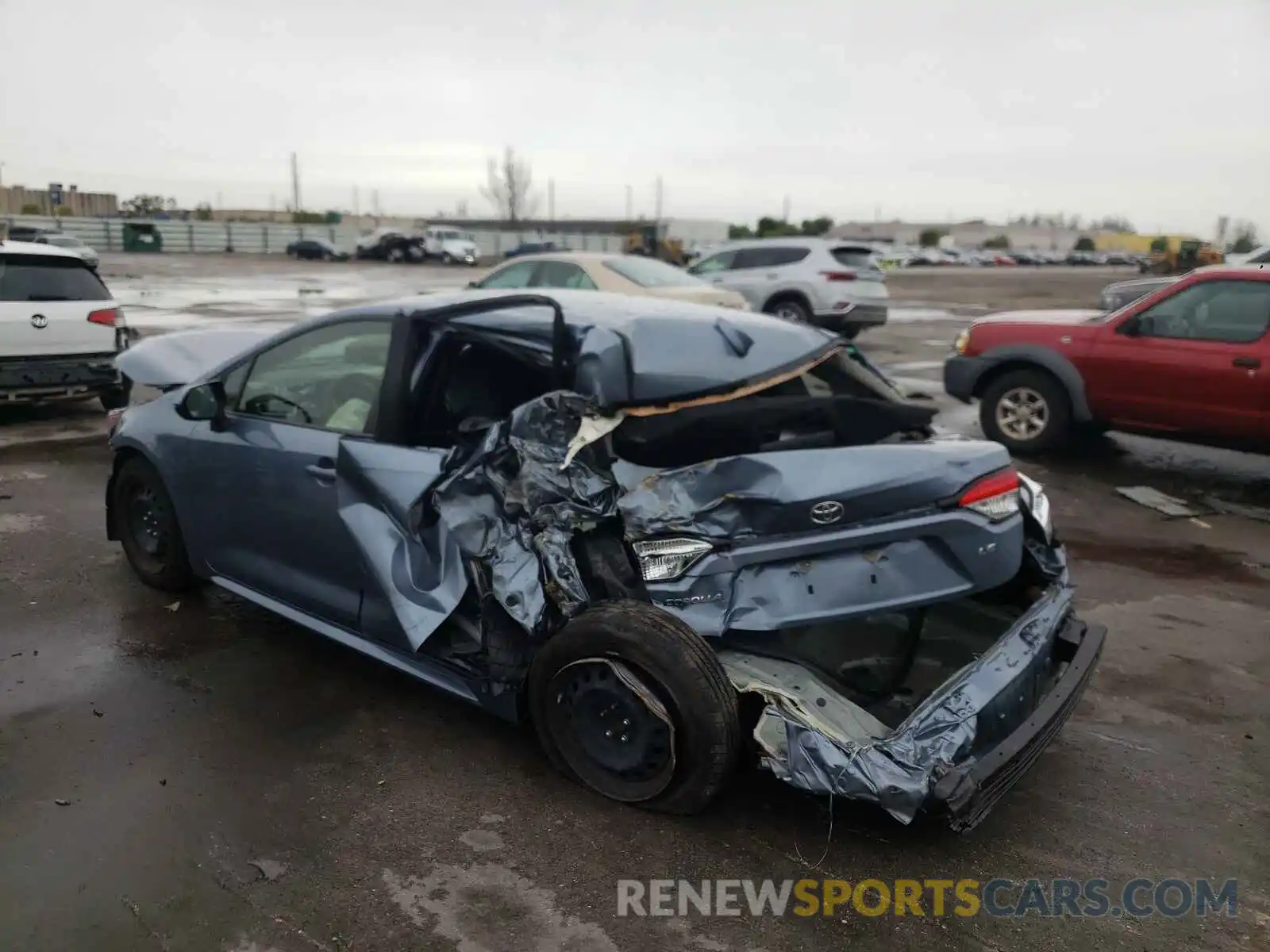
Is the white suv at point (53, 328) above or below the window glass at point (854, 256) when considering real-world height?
below

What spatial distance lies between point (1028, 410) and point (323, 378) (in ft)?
21.2

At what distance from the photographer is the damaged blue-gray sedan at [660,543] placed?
2.96 metres

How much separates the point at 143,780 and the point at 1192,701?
4120mm

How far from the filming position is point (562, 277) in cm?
1186

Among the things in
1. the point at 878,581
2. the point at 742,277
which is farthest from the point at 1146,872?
the point at 742,277

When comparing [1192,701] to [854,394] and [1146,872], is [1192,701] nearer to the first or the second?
[1146,872]

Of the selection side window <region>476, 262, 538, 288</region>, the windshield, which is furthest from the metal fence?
the windshield

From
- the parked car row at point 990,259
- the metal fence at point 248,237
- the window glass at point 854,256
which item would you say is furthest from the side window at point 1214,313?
the parked car row at point 990,259

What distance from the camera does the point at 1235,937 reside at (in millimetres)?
2680

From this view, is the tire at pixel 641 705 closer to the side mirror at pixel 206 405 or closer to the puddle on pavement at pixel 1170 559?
the side mirror at pixel 206 405

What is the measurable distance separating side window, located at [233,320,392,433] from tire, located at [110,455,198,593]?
0.75 m

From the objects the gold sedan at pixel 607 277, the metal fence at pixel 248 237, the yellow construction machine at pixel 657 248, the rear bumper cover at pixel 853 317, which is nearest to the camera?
the gold sedan at pixel 607 277

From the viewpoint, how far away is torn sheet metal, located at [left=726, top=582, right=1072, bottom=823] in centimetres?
272

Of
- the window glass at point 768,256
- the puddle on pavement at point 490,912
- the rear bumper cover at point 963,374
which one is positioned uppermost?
the window glass at point 768,256
